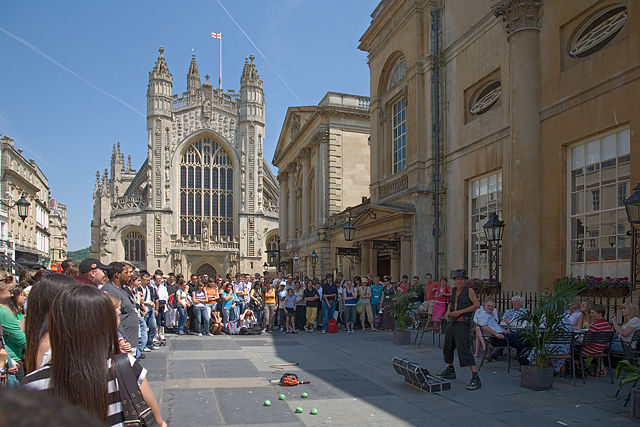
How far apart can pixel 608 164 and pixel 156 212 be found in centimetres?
4964

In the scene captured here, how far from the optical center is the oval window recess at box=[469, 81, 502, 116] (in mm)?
16078

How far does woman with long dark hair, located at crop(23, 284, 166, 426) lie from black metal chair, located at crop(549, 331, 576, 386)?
7279 millimetres

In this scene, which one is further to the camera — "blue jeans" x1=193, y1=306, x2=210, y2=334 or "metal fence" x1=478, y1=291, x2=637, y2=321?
"blue jeans" x1=193, y1=306, x2=210, y2=334

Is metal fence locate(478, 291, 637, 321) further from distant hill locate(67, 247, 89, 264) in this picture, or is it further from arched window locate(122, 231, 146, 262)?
distant hill locate(67, 247, 89, 264)

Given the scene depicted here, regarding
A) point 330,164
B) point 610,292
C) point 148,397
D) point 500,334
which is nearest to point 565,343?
point 500,334

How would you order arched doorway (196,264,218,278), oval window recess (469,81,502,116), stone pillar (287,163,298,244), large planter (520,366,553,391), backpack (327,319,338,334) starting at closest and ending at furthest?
large planter (520,366,553,391)
oval window recess (469,81,502,116)
backpack (327,319,338,334)
stone pillar (287,163,298,244)
arched doorway (196,264,218,278)

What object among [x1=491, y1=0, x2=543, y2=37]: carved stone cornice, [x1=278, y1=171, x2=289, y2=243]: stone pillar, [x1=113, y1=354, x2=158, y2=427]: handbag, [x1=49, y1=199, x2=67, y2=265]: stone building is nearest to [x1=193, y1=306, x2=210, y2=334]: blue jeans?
[x1=491, y1=0, x2=543, y2=37]: carved stone cornice

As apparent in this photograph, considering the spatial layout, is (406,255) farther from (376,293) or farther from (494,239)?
(494,239)

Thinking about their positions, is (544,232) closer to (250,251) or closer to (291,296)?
(291,296)

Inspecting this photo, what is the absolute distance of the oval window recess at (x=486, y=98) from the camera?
16078 mm

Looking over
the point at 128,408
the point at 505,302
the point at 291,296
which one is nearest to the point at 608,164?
the point at 505,302

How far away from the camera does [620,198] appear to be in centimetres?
1113

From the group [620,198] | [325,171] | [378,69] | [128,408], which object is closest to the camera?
[128,408]

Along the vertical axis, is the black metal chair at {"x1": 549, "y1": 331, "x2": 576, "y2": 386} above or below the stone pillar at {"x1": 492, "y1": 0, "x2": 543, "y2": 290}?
below
